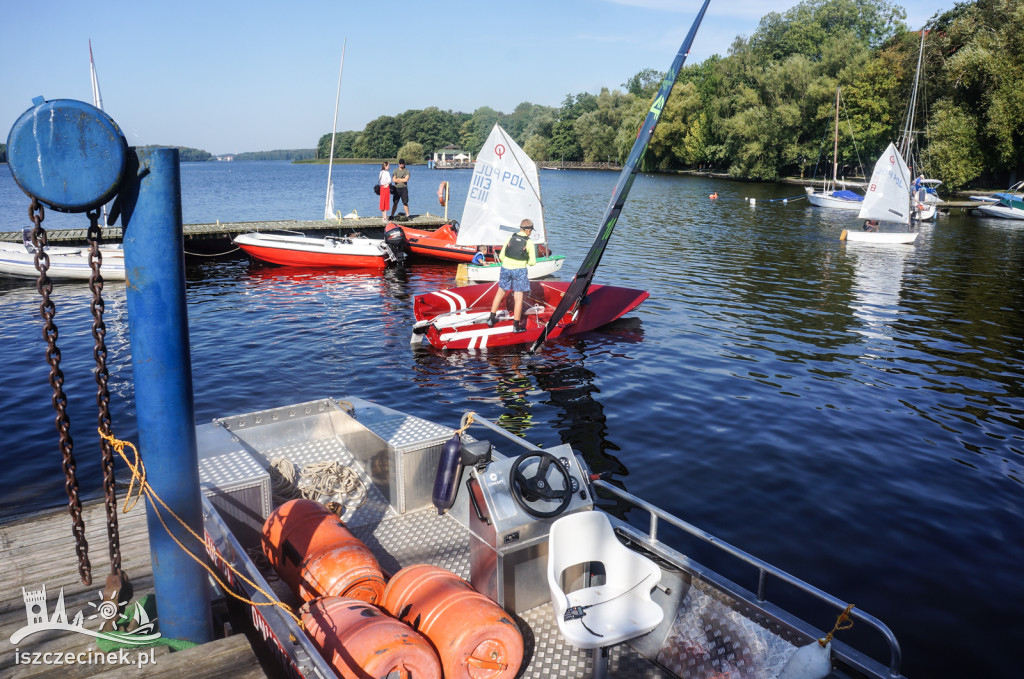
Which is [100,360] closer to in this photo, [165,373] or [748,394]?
[165,373]

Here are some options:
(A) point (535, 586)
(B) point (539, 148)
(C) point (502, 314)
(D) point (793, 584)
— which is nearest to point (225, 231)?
(C) point (502, 314)

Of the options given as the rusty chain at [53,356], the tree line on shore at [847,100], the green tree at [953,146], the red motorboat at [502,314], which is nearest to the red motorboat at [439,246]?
the red motorboat at [502,314]

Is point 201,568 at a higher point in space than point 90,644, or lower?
higher

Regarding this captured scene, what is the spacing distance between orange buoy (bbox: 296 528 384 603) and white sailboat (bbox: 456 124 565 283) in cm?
1790

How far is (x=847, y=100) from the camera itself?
70062 mm

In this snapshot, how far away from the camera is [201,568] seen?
449cm

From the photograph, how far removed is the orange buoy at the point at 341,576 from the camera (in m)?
5.48

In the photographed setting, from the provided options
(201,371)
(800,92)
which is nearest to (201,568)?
(201,371)

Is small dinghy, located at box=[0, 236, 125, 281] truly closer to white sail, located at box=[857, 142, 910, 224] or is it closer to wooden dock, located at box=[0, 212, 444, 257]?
wooden dock, located at box=[0, 212, 444, 257]

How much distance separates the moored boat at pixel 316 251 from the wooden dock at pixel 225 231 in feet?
10.9

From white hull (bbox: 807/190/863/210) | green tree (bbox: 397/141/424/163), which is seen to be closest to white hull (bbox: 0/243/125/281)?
white hull (bbox: 807/190/863/210)

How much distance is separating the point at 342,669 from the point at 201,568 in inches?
45.2

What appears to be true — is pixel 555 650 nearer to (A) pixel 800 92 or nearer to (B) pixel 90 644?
(B) pixel 90 644

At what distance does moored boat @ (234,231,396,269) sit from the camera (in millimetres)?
28062
